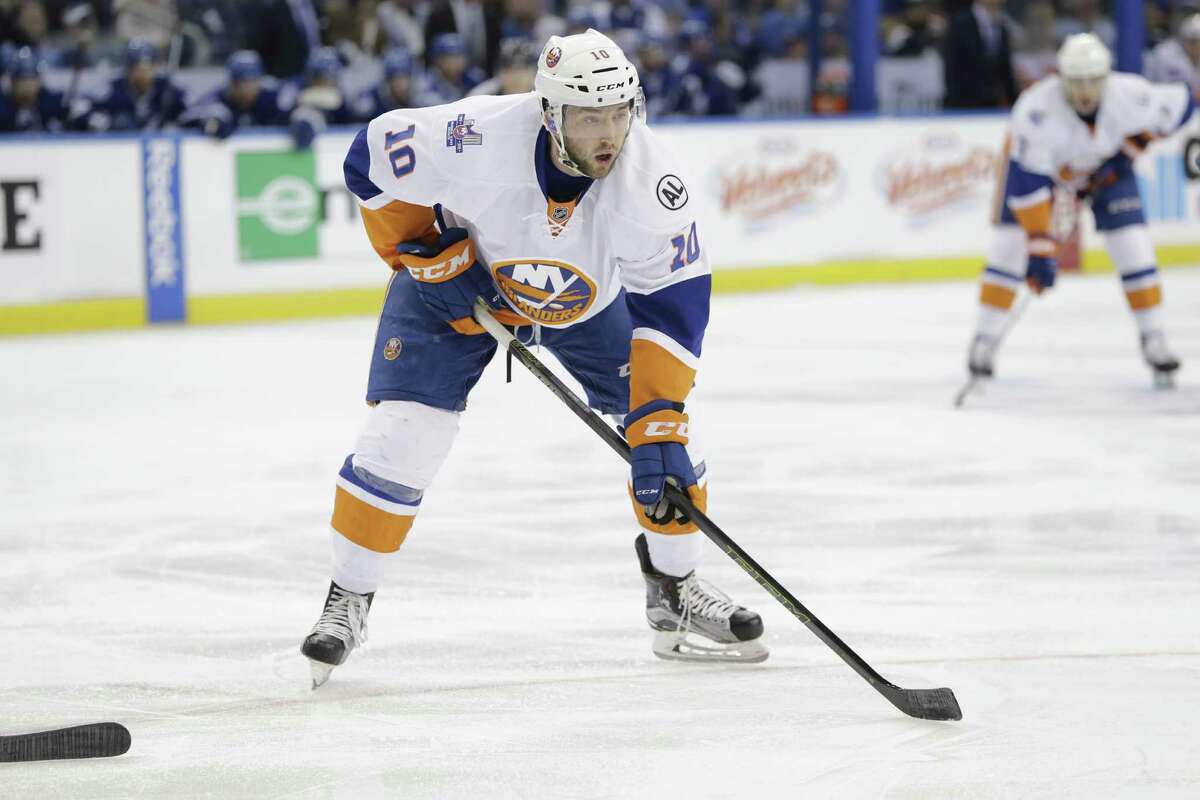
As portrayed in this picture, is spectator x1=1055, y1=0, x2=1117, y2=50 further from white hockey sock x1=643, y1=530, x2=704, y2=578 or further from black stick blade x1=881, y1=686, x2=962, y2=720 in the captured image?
black stick blade x1=881, y1=686, x2=962, y2=720

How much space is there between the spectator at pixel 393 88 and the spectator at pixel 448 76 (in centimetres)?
13

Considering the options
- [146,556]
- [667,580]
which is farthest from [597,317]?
[146,556]

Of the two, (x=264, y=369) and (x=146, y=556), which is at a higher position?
(x=146, y=556)

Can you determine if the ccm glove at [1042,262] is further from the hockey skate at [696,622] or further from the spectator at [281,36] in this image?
the spectator at [281,36]

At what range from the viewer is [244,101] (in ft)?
28.4

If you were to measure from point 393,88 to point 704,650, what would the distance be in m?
6.04

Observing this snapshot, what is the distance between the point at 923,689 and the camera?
299cm

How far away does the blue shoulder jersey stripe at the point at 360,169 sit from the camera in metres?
3.16

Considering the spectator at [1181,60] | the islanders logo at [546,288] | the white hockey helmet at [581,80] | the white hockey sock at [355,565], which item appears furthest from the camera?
the spectator at [1181,60]

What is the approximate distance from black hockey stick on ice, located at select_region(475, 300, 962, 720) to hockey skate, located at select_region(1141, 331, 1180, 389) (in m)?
3.74

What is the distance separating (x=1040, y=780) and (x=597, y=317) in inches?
44.8

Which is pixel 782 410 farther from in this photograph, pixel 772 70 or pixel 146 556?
pixel 772 70

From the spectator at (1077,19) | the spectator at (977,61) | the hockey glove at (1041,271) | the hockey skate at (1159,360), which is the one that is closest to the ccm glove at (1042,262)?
the hockey glove at (1041,271)

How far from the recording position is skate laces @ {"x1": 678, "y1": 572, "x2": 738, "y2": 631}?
330 cm
